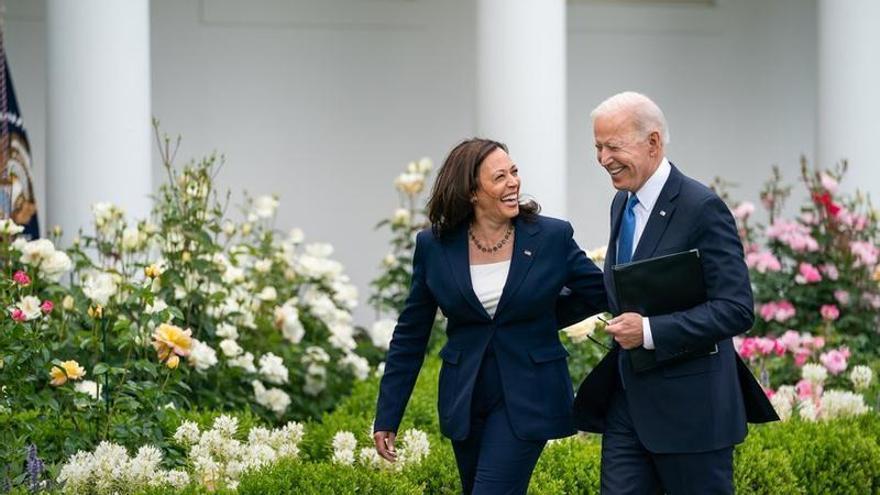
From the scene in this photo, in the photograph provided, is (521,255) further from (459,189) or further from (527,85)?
(527,85)

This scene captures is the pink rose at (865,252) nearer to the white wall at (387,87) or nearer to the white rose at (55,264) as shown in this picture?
the white wall at (387,87)

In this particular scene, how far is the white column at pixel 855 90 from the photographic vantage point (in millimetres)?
9320

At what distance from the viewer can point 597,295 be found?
15.2 feet

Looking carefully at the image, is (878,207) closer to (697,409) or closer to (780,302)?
(780,302)

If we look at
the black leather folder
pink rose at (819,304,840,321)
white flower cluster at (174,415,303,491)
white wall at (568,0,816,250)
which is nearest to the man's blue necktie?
the black leather folder

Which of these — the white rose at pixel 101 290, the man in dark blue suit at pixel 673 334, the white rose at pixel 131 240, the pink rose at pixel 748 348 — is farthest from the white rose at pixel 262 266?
the man in dark blue suit at pixel 673 334

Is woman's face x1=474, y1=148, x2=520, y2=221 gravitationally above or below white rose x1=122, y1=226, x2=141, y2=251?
above

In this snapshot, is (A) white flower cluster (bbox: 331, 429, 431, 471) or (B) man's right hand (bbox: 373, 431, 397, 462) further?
(A) white flower cluster (bbox: 331, 429, 431, 471)

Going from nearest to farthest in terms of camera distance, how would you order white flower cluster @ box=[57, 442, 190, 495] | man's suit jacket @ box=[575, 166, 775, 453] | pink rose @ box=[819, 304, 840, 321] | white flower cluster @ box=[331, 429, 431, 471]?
man's suit jacket @ box=[575, 166, 775, 453] < white flower cluster @ box=[57, 442, 190, 495] < white flower cluster @ box=[331, 429, 431, 471] < pink rose @ box=[819, 304, 840, 321]

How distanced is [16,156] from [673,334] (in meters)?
5.82

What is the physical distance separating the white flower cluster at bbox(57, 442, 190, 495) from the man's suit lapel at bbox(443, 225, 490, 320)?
1193 millimetres

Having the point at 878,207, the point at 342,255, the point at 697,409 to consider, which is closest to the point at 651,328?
the point at 697,409

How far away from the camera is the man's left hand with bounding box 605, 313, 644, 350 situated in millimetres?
4176

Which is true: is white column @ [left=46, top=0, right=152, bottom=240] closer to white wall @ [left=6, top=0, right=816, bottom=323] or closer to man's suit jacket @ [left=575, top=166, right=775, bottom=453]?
white wall @ [left=6, top=0, right=816, bottom=323]
